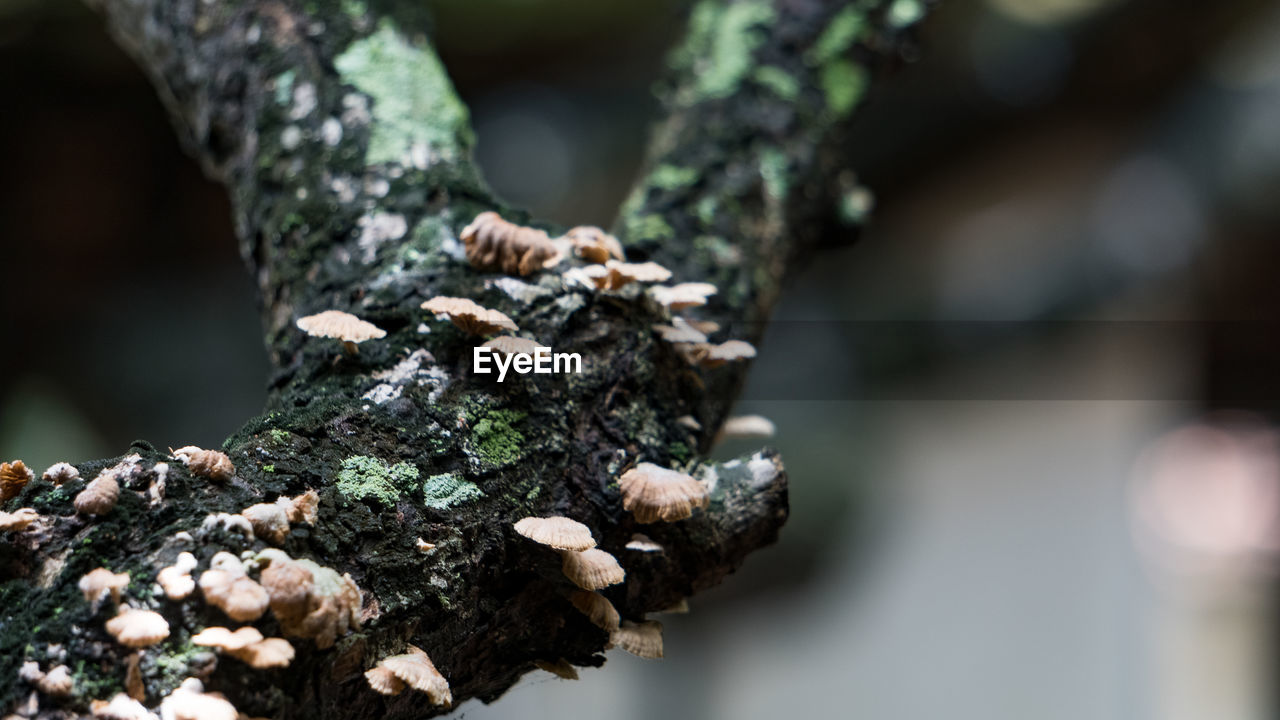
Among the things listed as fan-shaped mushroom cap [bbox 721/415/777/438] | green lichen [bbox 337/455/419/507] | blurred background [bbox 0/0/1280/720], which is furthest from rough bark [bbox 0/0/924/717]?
blurred background [bbox 0/0/1280/720]

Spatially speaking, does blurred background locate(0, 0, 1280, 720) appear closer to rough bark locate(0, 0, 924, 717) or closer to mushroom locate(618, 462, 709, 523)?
rough bark locate(0, 0, 924, 717)

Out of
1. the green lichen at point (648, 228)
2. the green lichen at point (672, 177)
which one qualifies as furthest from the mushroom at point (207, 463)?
the green lichen at point (672, 177)

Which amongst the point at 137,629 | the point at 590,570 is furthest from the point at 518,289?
the point at 137,629

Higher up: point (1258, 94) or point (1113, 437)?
point (1258, 94)

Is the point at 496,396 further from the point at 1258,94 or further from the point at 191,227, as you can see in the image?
the point at 1258,94

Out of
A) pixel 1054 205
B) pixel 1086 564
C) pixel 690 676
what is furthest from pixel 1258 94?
pixel 690 676

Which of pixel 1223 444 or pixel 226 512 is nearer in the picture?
pixel 226 512
